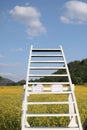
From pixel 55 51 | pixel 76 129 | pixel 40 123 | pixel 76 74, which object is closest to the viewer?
pixel 76 129

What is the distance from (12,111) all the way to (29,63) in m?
5.22

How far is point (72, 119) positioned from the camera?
9055 millimetres

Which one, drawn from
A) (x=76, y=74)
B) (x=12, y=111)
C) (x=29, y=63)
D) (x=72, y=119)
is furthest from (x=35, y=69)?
(x=76, y=74)

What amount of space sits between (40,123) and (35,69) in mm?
3023

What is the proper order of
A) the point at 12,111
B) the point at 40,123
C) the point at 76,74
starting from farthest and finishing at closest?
the point at 76,74 < the point at 12,111 < the point at 40,123

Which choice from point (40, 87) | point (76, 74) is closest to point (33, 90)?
point (40, 87)

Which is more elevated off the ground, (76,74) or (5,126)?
(76,74)

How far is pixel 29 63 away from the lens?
9070mm

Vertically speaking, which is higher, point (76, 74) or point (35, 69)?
point (76, 74)

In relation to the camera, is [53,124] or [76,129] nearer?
[76,129]

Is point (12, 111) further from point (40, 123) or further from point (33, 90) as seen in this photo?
point (33, 90)

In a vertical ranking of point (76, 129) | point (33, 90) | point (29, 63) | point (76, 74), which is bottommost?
point (76, 129)

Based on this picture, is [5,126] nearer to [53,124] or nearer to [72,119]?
[53,124]

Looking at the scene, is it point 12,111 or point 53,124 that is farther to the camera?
point 12,111
